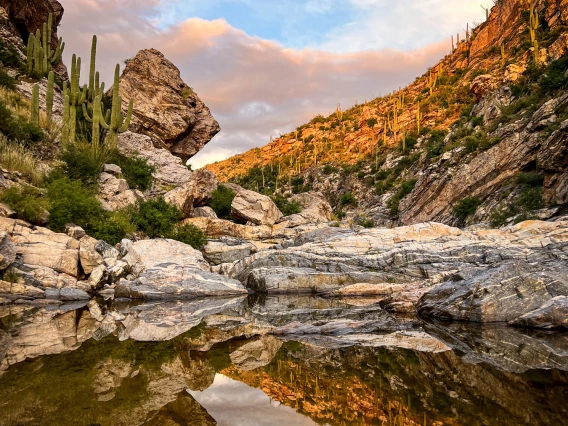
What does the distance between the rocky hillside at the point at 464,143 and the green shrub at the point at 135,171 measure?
17889 millimetres

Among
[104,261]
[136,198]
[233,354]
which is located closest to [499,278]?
[233,354]

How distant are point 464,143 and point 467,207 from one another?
8429 mm

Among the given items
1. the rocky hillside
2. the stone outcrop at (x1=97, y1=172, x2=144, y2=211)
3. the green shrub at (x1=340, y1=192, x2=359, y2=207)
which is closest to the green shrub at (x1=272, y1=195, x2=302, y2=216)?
the rocky hillside

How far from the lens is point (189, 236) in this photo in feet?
77.1

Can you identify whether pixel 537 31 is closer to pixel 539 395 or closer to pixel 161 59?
pixel 161 59

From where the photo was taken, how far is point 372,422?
4.20 m

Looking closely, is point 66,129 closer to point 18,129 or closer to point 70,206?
point 18,129

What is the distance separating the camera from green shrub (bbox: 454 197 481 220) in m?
29.0

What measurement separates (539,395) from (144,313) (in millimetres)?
10298

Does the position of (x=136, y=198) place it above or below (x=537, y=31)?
below

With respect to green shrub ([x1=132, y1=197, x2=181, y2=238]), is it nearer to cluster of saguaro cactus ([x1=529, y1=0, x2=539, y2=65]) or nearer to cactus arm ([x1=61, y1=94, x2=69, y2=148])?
cactus arm ([x1=61, y1=94, x2=69, y2=148])

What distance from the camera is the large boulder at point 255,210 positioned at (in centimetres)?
2984

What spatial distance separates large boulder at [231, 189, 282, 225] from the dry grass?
12325mm

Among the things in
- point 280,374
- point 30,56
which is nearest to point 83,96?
point 30,56
